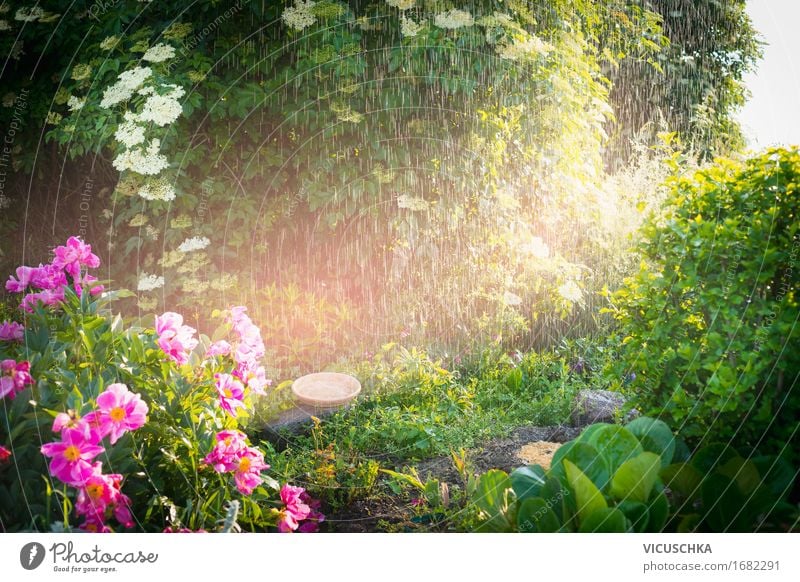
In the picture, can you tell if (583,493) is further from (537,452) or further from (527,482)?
(537,452)

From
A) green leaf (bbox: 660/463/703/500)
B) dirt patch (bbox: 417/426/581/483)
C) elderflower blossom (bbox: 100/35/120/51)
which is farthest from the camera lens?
elderflower blossom (bbox: 100/35/120/51)

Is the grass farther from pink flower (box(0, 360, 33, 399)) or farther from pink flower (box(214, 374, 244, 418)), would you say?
pink flower (box(0, 360, 33, 399))

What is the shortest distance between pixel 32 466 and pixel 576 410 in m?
2.34

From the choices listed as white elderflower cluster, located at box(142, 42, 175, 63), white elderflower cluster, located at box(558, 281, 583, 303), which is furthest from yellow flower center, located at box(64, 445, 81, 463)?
white elderflower cluster, located at box(558, 281, 583, 303)

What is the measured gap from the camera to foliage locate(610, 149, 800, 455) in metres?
1.98

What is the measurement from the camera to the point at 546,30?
154 inches

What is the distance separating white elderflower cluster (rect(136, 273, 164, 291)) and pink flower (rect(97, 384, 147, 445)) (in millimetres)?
2125

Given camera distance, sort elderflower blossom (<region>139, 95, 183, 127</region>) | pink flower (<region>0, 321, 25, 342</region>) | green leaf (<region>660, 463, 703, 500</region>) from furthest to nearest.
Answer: elderflower blossom (<region>139, 95, 183, 127</region>) < pink flower (<region>0, 321, 25, 342</region>) < green leaf (<region>660, 463, 703, 500</region>)

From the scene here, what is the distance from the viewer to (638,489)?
1782 mm

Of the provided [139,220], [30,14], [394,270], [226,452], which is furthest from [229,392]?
[30,14]

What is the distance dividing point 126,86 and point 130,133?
259 millimetres

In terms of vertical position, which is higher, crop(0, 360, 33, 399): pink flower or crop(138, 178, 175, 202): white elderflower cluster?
crop(138, 178, 175, 202): white elderflower cluster

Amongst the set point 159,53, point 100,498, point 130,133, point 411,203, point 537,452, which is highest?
point 159,53

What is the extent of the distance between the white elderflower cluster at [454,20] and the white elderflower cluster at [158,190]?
1.78 m
